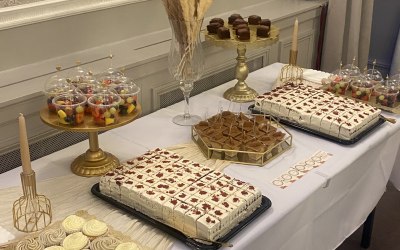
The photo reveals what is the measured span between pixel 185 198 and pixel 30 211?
0.36 metres

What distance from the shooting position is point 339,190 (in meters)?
1.50

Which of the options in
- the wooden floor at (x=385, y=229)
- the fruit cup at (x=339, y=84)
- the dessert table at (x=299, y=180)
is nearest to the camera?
the dessert table at (x=299, y=180)

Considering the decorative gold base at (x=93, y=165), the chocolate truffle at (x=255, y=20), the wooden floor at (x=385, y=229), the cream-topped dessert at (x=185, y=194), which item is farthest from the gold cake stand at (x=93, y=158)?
the wooden floor at (x=385, y=229)

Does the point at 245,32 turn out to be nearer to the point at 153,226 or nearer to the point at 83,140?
the point at 83,140

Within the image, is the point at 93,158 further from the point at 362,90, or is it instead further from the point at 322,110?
the point at 362,90

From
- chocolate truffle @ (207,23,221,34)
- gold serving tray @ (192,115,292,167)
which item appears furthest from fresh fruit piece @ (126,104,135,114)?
chocolate truffle @ (207,23,221,34)

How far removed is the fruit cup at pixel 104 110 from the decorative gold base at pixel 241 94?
0.68m

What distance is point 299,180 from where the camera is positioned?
141cm

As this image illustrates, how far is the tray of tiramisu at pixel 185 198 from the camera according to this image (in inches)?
44.3

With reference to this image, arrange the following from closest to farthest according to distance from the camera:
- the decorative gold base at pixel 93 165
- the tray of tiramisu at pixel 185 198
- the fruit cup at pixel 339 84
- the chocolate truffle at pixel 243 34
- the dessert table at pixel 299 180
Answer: the tray of tiramisu at pixel 185 198, the dessert table at pixel 299 180, the decorative gold base at pixel 93 165, the chocolate truffle at pixel 243 34, the fruit cup at pixel 339 84

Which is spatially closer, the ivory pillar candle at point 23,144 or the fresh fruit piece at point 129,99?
the ivory pillar candle at point 23,144

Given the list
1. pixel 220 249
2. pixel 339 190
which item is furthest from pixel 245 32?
pixel 220 249

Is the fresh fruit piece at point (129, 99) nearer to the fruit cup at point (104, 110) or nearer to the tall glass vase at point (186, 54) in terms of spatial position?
the fruit cup at point (104, 110)

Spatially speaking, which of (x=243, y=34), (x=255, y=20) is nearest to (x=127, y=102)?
(x=243, y=34)
